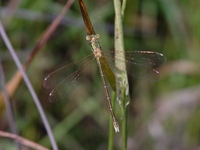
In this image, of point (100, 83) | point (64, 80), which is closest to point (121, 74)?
point (64, 80)

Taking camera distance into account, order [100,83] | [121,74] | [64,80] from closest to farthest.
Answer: [121,74]
[64,80]
[100,83]

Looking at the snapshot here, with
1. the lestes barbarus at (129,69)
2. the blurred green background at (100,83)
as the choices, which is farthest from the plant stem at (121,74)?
the blurred green background at (100,83)

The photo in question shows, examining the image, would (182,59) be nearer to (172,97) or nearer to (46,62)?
(172,97)

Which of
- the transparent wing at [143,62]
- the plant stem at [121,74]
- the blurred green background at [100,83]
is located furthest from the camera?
the blurred green background at [100,83]

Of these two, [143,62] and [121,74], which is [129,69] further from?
[121,74]

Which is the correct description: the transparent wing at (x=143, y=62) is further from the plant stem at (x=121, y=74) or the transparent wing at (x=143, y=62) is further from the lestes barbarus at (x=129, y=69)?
the plant stem at (x=121, y=74)

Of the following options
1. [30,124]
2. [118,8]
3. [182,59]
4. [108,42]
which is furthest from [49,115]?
[118,8]

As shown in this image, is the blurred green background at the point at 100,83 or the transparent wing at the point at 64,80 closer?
the transparent wing at the point at 64,80

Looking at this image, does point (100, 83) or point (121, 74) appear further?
point (100, 83)
